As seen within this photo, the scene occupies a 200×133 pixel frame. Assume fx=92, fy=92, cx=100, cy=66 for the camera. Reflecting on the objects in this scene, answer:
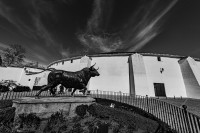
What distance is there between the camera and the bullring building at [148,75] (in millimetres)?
14898

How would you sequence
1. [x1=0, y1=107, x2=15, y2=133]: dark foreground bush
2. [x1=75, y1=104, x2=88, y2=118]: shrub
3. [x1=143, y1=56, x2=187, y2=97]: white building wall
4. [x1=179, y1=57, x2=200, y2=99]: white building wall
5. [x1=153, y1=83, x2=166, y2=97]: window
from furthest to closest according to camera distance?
[x1=143, y1=56, x2=187, y2=97]: white building wall → [x1=153, y1=83, x2=166, y2=97]: window → [x1=179, y1=57, x2=200, y2=99]: white building wall → [x1=75, y1=104, x2=88, y2=118]: shrub → [x1=0, y1=107, x2=15, y2=133]: dark foreground bush

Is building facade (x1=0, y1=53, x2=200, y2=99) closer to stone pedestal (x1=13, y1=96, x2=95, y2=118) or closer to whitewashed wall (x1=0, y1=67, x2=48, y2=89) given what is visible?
stone pedestal (x1=13, y1=96, x2=95, y2=118)

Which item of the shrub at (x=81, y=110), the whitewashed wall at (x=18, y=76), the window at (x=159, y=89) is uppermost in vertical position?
the whitewashed wall at (x=18, y=76)

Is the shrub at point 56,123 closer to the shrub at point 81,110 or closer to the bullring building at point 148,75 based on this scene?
the shrub at point 81,110

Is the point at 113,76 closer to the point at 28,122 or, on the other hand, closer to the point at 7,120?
the point at 28,122

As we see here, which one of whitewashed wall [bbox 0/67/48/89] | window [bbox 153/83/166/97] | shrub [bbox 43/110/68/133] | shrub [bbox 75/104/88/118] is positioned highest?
whitewashed wall [bbox 0/67/48/89]

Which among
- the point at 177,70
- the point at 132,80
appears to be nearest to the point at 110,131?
the point at 132,80

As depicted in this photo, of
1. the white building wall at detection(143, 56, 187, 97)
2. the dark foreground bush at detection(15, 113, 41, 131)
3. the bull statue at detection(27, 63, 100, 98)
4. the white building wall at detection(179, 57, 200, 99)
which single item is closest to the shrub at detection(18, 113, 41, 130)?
the dark foreground bush at detection(15, 113, 41, 131)

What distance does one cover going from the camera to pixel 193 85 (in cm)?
1488

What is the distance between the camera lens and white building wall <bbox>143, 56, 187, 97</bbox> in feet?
51.3

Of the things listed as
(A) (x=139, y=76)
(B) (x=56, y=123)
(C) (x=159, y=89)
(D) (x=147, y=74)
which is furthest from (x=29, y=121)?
(C) (x=159, y=89)

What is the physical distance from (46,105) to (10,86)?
20095 mm

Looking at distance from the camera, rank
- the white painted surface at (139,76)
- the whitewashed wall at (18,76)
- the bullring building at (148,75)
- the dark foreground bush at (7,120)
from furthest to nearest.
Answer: the whitewashed wall at (18,76), the bullring building at (148,75), the white painted surface at (139,76), the dark foreground bush at (7,120)

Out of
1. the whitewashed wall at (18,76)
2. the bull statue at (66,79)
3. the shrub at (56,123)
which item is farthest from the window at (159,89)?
the whitewashed wall at (18,76)
